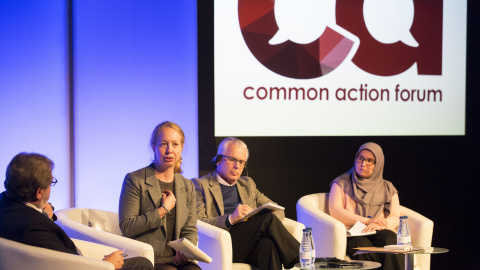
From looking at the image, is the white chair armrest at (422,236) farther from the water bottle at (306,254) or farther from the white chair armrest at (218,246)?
the white chair armrest at (218,246)

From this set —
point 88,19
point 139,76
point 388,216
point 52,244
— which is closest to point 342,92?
point 388,216

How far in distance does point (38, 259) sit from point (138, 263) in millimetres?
628

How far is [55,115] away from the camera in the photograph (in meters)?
5.41

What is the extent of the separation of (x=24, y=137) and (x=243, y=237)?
1979mm

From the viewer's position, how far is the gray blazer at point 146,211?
12.8ft

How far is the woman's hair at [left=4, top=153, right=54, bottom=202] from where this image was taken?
304 centimetres

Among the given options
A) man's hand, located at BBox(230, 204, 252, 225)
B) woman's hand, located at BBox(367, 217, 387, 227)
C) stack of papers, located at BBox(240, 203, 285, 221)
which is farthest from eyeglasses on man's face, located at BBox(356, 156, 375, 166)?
man's hand, located at BBox(230, 204, 252, 225)

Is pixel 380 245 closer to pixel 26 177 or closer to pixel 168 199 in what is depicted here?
pixel 168 199

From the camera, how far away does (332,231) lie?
4922mm

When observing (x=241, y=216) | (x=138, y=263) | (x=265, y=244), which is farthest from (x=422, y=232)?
(x=138, y=263)

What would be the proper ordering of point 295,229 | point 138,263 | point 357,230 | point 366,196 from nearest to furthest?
point 138,263 < point 295,229 < point 357,230 < point 366,196

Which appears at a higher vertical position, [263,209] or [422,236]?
[263,209]

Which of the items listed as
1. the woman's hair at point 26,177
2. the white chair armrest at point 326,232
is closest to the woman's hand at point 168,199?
the woman's hair at point 26,177

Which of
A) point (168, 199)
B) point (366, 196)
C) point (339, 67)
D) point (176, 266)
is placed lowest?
point (176, 266)
